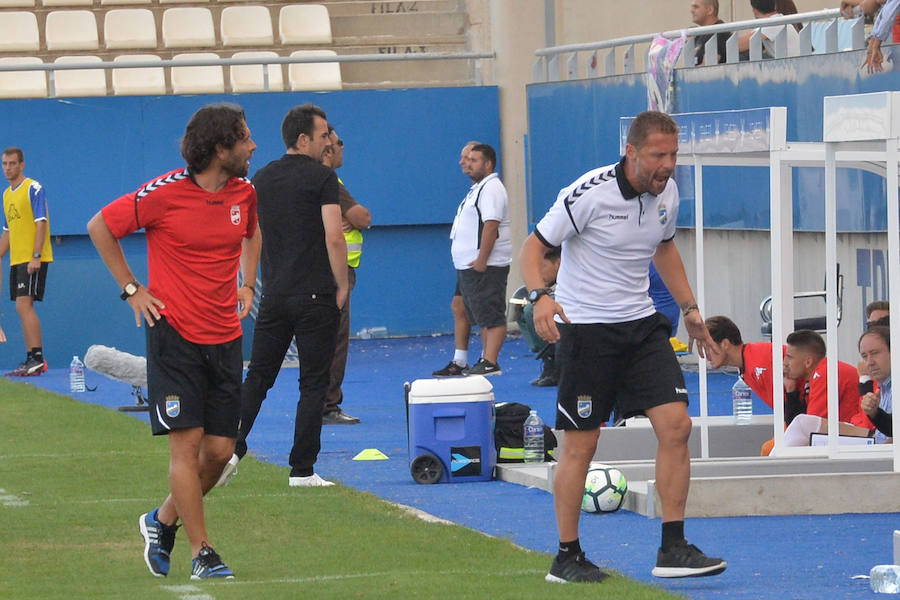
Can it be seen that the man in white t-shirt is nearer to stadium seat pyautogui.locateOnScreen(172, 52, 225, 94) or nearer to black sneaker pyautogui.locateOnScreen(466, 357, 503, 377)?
black sneaker pyautogui.locateOnScreen(466, 357, 503, 377)

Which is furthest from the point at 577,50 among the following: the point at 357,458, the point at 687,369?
the point at 357,458

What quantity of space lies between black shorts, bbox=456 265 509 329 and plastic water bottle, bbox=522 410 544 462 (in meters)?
5.76

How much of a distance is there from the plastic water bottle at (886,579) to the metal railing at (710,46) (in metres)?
8.36

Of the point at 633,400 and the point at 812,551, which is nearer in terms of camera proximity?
the point at 633,400

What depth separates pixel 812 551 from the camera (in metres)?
7.53

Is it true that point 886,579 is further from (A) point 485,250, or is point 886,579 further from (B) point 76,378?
(B) point 76,378

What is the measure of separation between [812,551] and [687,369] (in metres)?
9.57

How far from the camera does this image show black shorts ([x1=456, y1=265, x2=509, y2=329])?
16.1 metres

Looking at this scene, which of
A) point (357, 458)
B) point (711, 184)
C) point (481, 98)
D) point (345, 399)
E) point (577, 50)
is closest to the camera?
point (357, 458)

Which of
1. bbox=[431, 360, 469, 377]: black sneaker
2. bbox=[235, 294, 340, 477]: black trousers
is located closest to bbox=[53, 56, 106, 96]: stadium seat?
bbox=[431, 360, 469, 377]: black sneaker

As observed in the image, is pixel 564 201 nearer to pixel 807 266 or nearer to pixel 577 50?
pixel 807 266

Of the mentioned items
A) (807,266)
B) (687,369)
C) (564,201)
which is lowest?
(687,369)

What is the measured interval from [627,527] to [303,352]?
234 cm

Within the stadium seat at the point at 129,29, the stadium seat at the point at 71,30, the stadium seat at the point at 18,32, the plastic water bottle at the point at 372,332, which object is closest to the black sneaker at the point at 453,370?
the plastic water bottle at the point at 372,332
